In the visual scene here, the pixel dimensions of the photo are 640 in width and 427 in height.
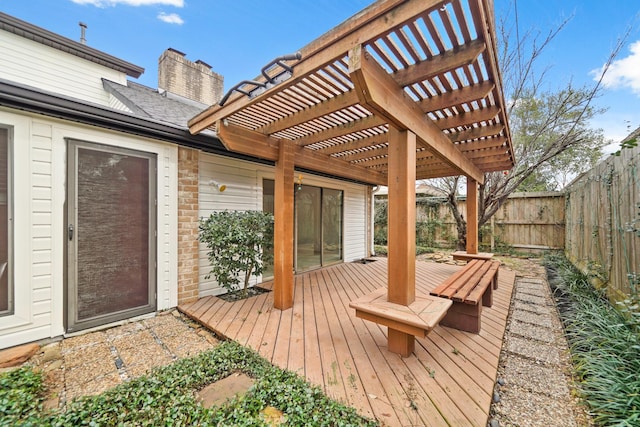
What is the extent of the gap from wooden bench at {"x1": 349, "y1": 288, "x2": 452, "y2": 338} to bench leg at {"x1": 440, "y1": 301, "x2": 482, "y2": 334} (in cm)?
62

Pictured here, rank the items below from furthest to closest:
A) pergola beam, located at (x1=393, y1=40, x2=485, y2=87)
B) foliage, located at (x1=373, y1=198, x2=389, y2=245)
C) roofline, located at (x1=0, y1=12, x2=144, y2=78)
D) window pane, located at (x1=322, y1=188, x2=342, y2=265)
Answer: foliage, located at (x1=373, y1=198, x2=389, y2=245), window pane, located at (x1=322, y1=188, x2=342, y2=265), roofline, located at (x1=0, y1=12, x2=144, y2=78), pergola beam, located at (x1=393, y1=40, x2=485, y2=87)

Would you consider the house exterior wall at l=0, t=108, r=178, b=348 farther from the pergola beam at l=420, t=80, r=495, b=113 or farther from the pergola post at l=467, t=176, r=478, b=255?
the pergola post at l=467, t=176, r=478, b=255

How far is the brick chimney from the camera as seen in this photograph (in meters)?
6.57

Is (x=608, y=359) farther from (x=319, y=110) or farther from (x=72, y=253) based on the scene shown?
(x=72, y=253)

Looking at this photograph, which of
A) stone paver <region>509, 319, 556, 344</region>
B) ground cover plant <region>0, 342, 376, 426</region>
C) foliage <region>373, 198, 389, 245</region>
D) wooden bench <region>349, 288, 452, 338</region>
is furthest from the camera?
foliage <region>373, 198, 389, 245</region>

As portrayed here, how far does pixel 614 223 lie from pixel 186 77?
29.3ft

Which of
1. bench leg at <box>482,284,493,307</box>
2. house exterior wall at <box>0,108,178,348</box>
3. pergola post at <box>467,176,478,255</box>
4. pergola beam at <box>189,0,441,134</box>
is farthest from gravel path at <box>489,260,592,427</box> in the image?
house exterior wall at <box>0,108,178,348</box>

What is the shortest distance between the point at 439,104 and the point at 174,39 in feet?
26.4

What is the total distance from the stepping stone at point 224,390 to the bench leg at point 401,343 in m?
1.21

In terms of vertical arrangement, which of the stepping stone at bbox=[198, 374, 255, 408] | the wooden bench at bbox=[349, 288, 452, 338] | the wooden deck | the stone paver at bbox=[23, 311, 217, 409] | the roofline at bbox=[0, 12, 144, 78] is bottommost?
the stone paver at bbox=[23, 311, 217, 409]

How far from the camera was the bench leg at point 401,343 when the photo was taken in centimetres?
220

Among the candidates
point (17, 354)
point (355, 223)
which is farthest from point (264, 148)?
point (355, 223)

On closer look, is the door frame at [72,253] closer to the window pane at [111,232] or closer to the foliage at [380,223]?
the window pane at [111,232]

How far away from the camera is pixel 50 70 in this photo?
17.9ft
